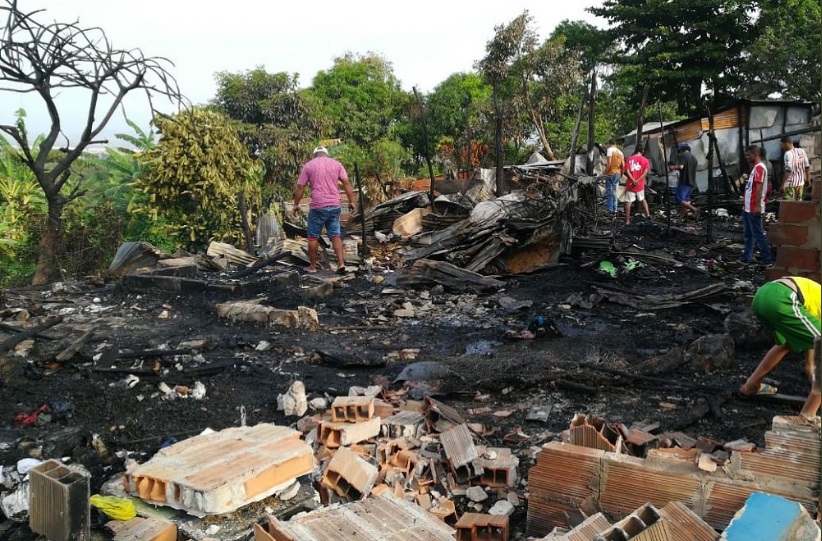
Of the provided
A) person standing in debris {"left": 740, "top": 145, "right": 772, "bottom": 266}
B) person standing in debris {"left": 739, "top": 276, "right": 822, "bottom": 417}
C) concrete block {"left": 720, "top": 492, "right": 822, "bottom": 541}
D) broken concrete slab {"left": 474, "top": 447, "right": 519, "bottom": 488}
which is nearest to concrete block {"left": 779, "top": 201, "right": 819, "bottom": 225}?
person standing in debris {"left": 739, "top": 276, "right": 822, "bottom": 417}

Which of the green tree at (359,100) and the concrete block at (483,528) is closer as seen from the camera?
the concrete block at (483,528)

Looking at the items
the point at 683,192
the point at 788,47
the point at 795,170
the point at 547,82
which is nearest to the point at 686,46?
the point at 788,47

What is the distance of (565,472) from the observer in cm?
320

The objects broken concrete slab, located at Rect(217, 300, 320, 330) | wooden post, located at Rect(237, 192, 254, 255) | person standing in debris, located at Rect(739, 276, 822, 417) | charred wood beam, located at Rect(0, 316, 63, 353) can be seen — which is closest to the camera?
person standing in debris, located at Rect(739, 276, 822, 417)

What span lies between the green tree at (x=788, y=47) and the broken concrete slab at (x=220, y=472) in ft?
74.4

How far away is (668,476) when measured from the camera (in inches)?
116

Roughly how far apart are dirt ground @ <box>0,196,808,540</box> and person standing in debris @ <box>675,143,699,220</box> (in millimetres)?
3110

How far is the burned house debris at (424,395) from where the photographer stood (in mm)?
2818

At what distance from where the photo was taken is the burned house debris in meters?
2.82

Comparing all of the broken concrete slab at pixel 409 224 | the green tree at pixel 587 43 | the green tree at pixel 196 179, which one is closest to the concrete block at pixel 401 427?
the broken concrete slab at pixel 409 224

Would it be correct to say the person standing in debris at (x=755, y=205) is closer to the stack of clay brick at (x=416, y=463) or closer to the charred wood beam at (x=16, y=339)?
the stack of clay brick at (x=416, y=463)

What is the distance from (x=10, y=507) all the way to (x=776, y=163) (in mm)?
18548

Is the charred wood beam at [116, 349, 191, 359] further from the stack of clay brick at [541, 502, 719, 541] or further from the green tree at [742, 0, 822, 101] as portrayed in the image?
the green tree at [742, 0, 822, 101]

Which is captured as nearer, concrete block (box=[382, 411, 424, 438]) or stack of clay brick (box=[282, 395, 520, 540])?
stack of clay brick (box=[282, 395, 520, 540])
